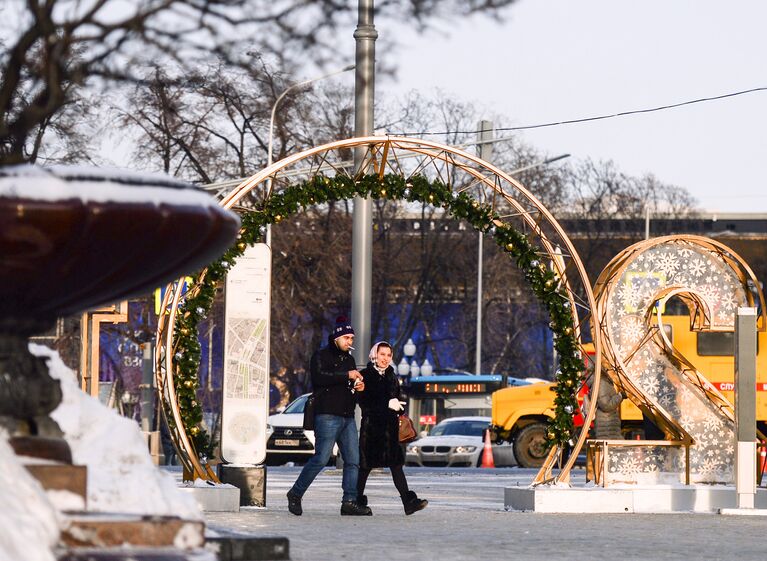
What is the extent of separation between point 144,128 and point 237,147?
2757 millimetres

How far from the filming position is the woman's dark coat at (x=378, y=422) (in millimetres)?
16359

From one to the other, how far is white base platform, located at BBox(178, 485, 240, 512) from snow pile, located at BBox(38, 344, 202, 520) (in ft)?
24.2

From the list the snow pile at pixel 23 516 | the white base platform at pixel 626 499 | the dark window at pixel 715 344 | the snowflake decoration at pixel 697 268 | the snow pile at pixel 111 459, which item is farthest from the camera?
the dark window at pixel 715 344

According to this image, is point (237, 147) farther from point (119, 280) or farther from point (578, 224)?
point (119, 280)

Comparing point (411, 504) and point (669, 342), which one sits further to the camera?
point (669, 342)

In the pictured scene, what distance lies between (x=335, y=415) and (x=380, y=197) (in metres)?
2.69

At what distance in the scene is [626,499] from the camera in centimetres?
1744

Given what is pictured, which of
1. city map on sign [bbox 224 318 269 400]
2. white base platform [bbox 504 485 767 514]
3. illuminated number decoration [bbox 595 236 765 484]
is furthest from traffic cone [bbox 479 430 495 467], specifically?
city map on sign [bbox 224 318 269 400]

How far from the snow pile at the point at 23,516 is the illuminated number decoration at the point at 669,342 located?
11.0m

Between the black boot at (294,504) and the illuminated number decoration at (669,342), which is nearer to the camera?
the black boot at (294,504)

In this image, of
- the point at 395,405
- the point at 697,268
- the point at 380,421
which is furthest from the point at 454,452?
the point at 395,405

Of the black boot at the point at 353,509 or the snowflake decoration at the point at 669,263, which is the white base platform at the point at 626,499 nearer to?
the black boot at the point at 353,509

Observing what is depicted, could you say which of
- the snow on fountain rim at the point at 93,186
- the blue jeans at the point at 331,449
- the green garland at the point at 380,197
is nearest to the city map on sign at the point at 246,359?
the green garland at the point at 380,197

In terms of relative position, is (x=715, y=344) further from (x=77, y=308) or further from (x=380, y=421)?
(x=77, y=308)
